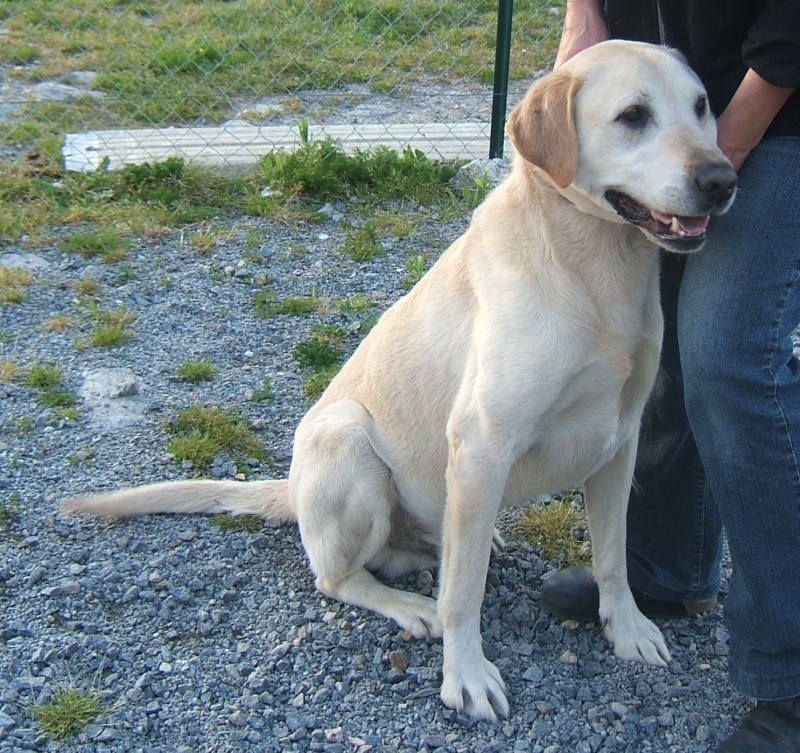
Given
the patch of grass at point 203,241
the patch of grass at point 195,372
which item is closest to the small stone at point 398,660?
the patch of grass at point 195,372

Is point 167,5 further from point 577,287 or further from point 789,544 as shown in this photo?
point 789,544

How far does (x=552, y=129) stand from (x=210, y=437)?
1926mm

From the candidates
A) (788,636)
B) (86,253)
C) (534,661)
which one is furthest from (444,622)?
(86,253)

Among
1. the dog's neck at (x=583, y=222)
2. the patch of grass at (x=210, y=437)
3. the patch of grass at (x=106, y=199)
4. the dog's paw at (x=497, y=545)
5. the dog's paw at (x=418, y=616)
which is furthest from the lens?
the patch of grass at (x=106, y=199)

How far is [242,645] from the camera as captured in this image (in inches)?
114

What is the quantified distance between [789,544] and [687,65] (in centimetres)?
115

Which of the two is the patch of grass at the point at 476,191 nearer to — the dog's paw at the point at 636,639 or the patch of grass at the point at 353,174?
the patch of grass at the point at 353,174

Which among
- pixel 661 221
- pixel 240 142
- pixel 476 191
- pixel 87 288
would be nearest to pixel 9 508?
pixel 87 288

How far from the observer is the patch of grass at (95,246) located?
523 centimetres

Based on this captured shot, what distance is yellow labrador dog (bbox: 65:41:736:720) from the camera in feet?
7.93

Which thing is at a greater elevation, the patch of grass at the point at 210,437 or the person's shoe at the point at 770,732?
the person's shoe at the point at 770,732

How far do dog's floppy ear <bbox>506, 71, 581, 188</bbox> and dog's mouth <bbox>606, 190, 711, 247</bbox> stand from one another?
0.13m

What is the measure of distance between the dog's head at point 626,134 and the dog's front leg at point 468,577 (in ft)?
2.26

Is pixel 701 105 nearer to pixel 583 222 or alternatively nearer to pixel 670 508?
pixel 583 222
